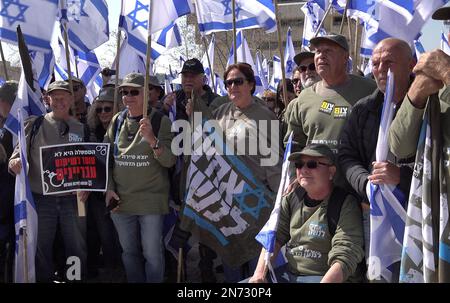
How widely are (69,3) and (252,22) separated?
249 centimetres

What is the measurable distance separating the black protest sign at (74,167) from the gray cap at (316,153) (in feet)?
5.92

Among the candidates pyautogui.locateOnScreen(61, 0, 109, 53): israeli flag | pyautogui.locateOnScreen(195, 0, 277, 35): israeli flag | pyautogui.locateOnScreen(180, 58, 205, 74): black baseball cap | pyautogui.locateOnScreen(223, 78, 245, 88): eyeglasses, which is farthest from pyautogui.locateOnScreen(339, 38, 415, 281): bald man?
pyautogui.locateOnScreen(61, 0, 109, 53): israeli flag

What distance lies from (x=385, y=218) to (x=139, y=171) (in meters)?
2.20

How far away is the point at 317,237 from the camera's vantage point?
3307mm

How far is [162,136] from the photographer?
450cm

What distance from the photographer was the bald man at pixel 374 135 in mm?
2994

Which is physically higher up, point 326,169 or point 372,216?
point 326,169

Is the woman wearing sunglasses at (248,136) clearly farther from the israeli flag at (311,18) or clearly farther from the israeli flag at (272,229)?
the israeli flag at (311,18)

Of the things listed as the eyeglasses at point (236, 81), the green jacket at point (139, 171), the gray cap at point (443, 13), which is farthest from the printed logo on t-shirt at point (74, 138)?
the gray cap at point (443, 13)

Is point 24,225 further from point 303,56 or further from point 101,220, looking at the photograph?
point 303,56

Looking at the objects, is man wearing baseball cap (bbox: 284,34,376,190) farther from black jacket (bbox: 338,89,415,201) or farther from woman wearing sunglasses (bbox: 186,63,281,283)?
woman wearing sunglasses (bbox: 186,63,281,283)

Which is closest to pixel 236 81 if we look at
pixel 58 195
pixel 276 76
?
pixel 58 195
